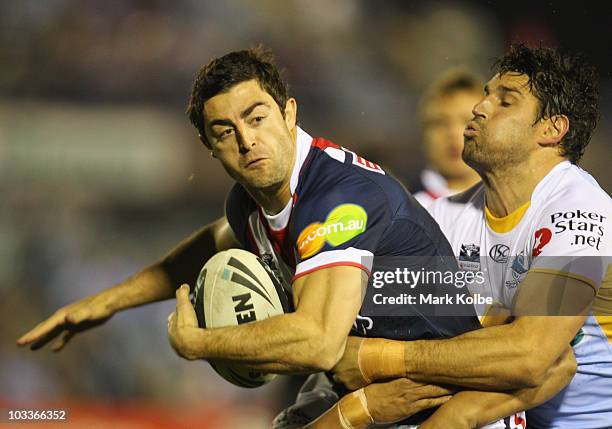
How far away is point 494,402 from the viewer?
2.53 m

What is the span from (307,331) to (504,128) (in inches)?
46.4

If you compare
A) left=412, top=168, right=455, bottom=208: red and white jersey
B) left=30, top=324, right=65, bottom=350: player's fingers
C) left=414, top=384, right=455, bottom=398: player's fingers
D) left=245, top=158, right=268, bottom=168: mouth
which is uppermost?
left=412, top=168, right=455, bottom=208: red and white jersey


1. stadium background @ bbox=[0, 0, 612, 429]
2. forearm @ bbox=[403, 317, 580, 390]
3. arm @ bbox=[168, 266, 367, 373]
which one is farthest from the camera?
stadium background @ bbox=[0, 0, 612, 429]

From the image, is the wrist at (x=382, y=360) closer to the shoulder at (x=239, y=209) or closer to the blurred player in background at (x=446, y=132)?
the shoulder at (x=239, y=209)

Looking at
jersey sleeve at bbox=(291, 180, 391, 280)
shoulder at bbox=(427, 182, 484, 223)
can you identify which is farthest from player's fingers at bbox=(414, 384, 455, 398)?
shoulder at bbox=(427, 182, 484, 223)

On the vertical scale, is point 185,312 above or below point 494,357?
above

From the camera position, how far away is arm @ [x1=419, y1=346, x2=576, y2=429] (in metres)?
2.50

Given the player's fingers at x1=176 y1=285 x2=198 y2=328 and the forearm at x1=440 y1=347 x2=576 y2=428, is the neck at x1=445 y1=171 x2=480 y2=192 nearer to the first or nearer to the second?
the forearm at x1=440 y1=347 x2=576 y2=428

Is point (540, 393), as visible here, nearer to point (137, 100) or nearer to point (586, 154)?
point (586, 154)

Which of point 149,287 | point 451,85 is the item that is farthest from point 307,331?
point 451,85

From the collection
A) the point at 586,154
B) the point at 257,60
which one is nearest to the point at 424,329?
the point at 257,60

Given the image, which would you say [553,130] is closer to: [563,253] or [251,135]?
[563,253]

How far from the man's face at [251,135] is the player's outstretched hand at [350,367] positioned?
0.59m

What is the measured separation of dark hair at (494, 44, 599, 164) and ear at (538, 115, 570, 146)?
0.06 feet
